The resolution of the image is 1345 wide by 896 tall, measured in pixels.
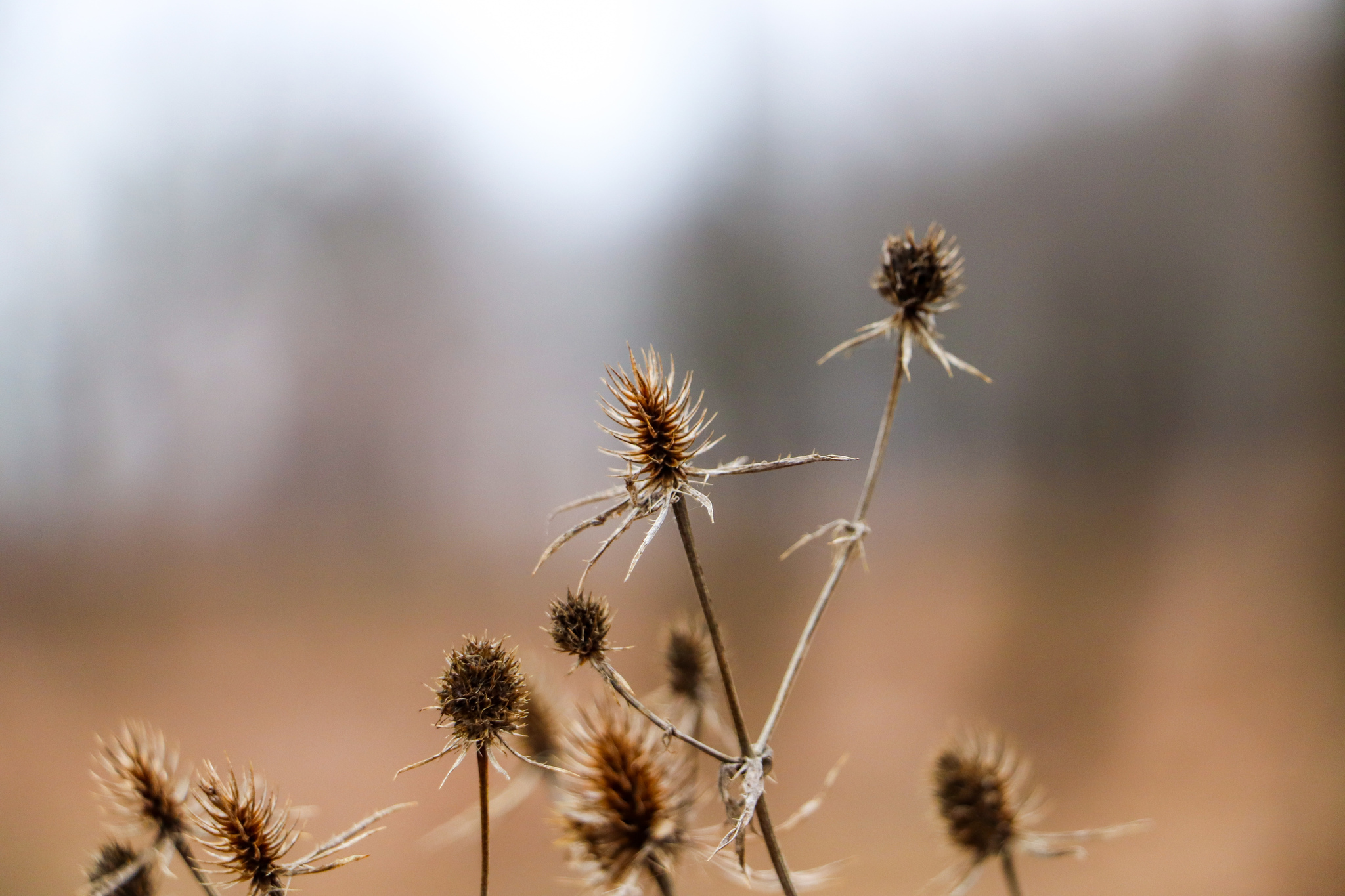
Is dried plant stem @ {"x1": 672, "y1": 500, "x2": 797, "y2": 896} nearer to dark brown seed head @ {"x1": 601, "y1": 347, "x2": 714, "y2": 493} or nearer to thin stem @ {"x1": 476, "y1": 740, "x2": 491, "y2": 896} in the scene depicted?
dark brown seed head @ {"x1": 601, "y1": 347, "x2": 714, "y2": 493}

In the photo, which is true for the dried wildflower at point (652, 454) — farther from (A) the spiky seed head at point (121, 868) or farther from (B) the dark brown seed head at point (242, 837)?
(A) the spiky seed head at point (121, 868)

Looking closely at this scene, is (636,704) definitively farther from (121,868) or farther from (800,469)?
(800,469)

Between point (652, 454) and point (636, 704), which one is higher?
A: point (652, 454)

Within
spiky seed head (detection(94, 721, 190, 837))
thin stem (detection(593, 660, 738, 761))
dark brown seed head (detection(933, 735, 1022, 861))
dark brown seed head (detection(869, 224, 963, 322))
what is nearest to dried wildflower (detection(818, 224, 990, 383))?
dark brown seed head (detection(869, 224, 963, 322))

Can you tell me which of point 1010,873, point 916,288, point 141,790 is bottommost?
point 1010,873

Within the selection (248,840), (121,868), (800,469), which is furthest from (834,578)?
(800,469)

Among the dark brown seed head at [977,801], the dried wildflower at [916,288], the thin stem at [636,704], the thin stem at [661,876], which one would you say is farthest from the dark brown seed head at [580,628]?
the dark brown seed head at [977,801]

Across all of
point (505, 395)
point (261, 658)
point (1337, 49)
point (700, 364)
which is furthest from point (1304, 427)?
point (261, 658)
